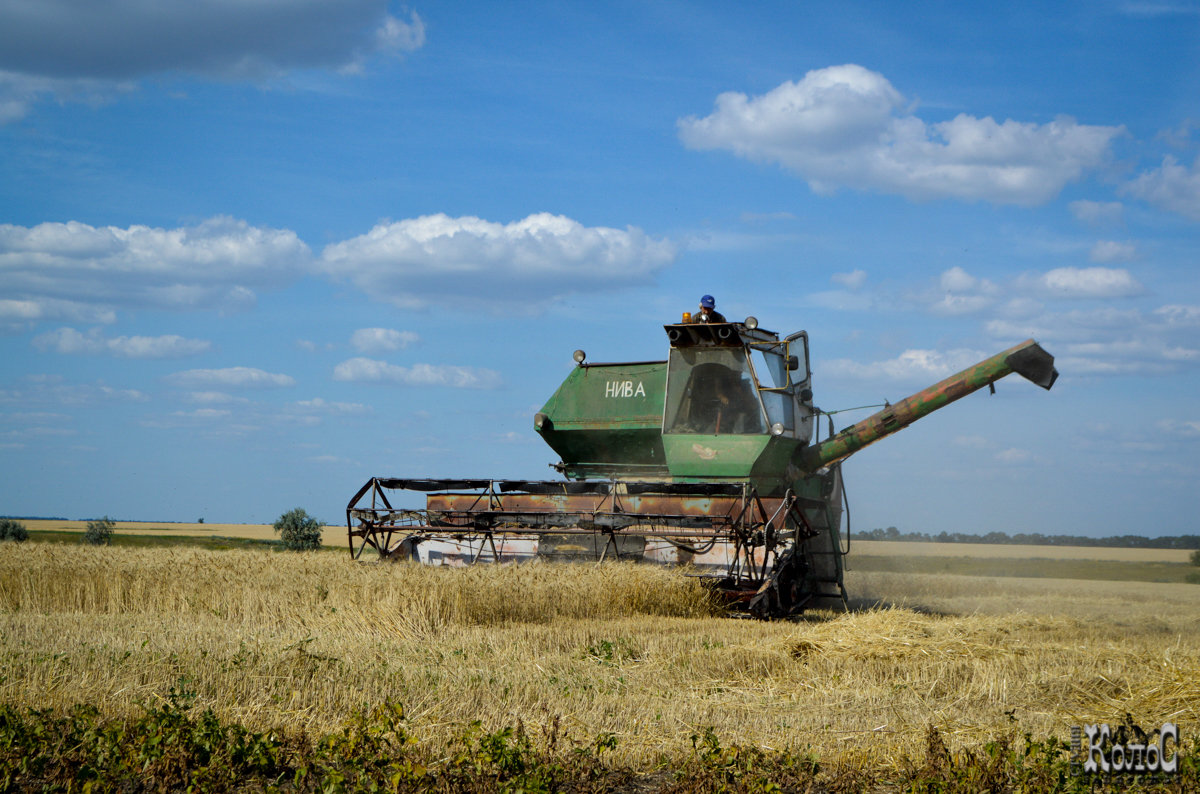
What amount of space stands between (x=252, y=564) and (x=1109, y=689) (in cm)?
924

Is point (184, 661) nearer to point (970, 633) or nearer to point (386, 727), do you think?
point (386, 727)

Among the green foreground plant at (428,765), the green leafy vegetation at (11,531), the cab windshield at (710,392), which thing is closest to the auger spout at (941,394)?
the cab windshield at (710,392)

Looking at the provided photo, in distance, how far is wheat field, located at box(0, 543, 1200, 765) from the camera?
212 inches

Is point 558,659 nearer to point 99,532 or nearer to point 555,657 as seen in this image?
point 555,657

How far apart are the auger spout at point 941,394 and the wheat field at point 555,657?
1981mm

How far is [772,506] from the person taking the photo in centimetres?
1100

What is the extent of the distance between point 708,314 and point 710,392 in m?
0.93

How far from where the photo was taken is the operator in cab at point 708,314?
12.4 m

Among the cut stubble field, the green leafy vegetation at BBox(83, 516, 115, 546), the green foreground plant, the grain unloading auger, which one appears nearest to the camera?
the green foreground plant

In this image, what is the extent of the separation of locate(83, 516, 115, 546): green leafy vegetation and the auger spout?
28.9 m

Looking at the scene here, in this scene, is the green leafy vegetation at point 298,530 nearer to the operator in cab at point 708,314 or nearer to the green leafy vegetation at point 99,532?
the green leafy vegetation at point 99,532

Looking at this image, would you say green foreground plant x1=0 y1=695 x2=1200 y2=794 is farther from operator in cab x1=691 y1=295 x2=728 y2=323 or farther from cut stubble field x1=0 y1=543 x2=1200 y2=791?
operator in cab x1=691 y1=295 x2=728 y2=323

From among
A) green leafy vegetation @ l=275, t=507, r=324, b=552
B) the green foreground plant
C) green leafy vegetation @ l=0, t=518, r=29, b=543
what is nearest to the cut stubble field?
the green foreground plant

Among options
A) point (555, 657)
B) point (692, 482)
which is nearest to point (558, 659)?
point (555, 657)
